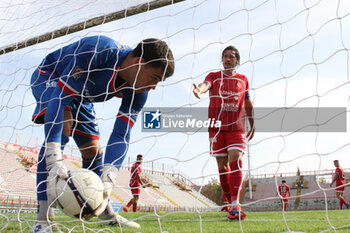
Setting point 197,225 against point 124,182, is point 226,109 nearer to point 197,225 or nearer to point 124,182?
point 197,225

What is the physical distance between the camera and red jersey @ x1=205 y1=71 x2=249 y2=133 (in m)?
3.39

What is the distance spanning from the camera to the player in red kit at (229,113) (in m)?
3.20

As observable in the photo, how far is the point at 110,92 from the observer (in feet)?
8.74

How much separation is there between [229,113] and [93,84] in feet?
5.00

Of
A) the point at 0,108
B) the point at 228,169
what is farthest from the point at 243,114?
the point at 0,108

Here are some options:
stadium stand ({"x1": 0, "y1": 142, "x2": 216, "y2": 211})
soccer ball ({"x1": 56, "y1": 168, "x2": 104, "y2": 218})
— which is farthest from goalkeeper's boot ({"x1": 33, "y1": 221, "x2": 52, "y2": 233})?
stadium stand ({"x1": 0, "y1": 142, "x2": 216, "y2": 211})

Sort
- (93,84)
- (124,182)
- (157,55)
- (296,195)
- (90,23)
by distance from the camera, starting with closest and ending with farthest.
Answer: (157,55) < (93,84) < (90,23) < (124,182) < (296,195)

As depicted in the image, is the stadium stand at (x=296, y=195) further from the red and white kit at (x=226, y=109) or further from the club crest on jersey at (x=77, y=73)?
the club crest on jersey at (x=77, y=73)

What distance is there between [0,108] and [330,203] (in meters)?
20.3

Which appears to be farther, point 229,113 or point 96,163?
point 229,113

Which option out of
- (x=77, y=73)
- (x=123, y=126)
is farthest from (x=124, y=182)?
(x=77, y=73)

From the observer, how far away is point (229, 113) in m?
3.41

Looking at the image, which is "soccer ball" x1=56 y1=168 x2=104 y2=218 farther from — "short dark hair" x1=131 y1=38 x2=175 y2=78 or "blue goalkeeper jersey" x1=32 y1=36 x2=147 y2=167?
"short dark hair" x1=131 y1=38 x2=175 y2=78

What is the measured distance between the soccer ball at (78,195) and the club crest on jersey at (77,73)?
78 cm
